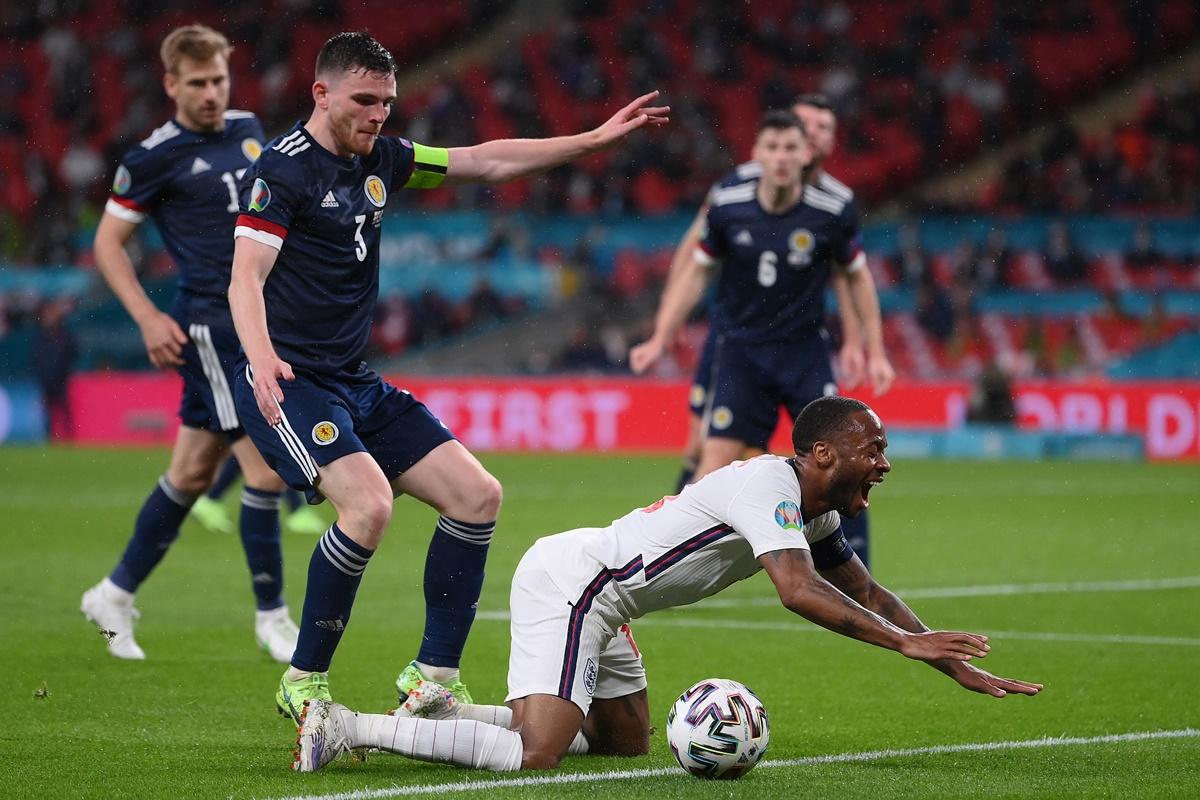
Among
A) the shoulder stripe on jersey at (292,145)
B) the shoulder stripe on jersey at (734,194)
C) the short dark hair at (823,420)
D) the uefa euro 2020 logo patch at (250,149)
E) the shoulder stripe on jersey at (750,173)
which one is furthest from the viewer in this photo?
the shoulder stripe on jersey at (750,173)

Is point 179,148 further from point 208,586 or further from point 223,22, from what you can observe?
point 223,22

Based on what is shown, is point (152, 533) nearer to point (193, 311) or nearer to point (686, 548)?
point (193, 311)

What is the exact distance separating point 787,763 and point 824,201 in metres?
4.49

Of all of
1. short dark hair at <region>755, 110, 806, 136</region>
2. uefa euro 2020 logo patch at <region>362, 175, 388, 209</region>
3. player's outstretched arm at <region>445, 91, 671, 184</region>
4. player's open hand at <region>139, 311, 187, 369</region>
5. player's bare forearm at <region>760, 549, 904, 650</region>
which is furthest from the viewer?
short dark hair at <region>755, 110, 806, 136</region>

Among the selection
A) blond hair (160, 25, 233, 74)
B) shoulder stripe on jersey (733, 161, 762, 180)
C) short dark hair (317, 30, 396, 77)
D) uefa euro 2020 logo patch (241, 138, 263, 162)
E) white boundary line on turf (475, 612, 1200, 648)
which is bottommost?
white boundary line on turf (475, 612, 1200, 648)

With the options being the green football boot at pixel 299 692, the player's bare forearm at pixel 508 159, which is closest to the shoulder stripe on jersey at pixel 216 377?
the player's bare forearm at pixel 508 159

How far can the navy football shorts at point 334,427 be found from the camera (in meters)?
5.46

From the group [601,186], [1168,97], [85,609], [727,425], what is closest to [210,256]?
[85,609]

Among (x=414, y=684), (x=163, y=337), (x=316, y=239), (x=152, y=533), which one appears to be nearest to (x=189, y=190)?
(x=163, y=337)

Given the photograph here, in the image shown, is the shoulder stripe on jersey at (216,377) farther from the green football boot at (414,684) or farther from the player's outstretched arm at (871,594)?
the player's outstretched arm at (871,594)

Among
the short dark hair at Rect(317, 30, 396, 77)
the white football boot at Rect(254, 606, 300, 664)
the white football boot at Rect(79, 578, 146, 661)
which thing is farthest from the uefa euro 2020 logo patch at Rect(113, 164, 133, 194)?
the short dark hair at Rect(317, 30, 396, 77)

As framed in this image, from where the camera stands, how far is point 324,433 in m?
5.46

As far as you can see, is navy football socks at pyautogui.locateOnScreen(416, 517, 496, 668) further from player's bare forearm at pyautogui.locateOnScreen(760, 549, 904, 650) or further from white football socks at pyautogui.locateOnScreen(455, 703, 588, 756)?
player's bare forearm at pyautogui.locateOnScreen(760, 549, 904, 650)

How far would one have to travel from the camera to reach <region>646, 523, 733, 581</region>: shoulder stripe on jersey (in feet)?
16.7
